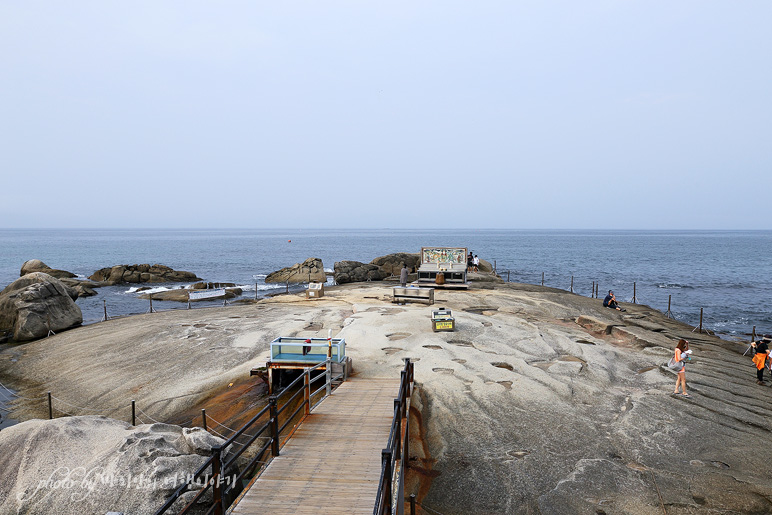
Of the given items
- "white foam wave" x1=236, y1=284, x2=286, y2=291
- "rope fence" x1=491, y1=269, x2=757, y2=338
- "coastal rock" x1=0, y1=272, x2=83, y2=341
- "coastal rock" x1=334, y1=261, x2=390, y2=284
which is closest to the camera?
"coastal rock" x1=0, y1=272, x2=83, y2=341

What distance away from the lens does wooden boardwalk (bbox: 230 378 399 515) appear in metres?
7.24

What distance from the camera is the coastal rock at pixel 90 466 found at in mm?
7707

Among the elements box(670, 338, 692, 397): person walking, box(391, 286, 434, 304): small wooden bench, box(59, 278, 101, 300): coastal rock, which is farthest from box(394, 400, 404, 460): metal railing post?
box(59, 278, 101, 300): coastal rock

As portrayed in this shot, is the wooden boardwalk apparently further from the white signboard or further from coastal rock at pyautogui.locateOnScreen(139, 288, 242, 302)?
→ coastal rock at pyautogui.locateOnScreen(139, 288, 242, 302)

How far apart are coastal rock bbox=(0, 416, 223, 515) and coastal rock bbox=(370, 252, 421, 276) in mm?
43812

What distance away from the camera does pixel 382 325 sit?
22.0 metres

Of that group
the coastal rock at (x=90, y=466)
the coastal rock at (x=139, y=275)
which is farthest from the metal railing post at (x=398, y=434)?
the coastal rock at (x=139, y=275)

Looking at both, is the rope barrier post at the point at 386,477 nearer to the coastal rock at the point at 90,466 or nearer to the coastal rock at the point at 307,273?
the coastal rock at the point at 90,466

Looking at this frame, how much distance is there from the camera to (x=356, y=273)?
161 feet

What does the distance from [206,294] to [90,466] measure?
37777mm

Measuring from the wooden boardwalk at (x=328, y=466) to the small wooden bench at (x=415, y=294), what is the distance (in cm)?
1632

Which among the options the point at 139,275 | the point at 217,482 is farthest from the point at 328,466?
the point at 139,275

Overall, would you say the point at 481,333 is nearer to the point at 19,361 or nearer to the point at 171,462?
the point at 171,462

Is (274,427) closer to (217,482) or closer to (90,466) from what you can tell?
(217,482)
